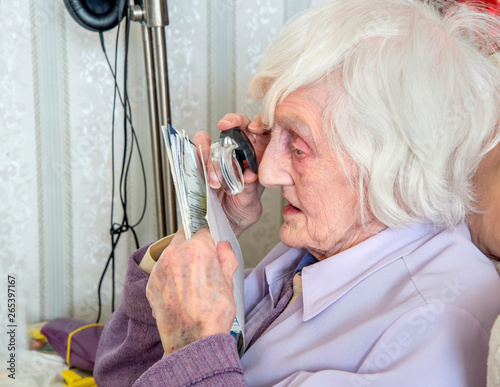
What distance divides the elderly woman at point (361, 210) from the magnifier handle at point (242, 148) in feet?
0.27

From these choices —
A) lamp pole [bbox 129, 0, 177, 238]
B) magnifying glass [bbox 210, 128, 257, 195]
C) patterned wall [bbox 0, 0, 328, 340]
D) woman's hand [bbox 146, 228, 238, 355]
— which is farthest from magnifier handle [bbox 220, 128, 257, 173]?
patterned wall [bbox 0, 0, 328, 340]

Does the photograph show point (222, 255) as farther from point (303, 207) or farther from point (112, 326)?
point (112, 326)

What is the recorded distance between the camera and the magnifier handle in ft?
3.91

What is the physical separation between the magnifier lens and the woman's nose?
0.27ft

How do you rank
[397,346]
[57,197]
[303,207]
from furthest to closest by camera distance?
[57,197] < [303,207] < [397,346]

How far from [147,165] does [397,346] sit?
129cm

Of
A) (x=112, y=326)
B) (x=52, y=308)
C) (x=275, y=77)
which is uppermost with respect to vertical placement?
(x=275, y=77)

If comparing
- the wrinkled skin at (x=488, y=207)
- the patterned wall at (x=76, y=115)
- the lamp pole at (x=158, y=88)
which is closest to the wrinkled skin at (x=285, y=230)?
the wrinkled skin at (x=488, y=207)

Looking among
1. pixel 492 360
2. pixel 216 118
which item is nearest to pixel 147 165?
pixel 216 118

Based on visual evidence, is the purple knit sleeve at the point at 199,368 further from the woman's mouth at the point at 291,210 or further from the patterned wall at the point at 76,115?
the patterned wall at the point at 76,115

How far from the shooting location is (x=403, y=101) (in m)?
0.96

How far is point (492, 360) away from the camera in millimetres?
722

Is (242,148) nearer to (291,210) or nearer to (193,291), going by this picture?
(291,210)

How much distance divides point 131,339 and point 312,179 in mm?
529
